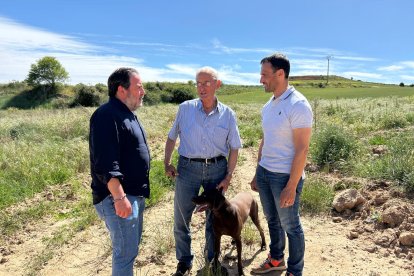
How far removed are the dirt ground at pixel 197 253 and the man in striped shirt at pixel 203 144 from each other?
0.70m

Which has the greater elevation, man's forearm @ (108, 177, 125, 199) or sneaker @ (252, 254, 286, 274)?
man's forearm @ (108, 177, 125, 199)

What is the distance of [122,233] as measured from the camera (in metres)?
2.76

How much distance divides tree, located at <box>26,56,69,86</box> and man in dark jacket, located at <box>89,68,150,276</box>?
53.9m

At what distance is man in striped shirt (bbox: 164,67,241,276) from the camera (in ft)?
11.9

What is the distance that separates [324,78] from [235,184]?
8122 centimetres

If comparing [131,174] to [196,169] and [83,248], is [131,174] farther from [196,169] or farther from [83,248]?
[83,248]

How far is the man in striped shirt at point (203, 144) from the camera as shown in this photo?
3.64 meters

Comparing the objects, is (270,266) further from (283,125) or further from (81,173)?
(81,173)

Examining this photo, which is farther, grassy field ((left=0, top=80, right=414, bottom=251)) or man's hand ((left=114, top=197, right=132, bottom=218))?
grassy field ((left=0, top=80, right=414, bottom=251))

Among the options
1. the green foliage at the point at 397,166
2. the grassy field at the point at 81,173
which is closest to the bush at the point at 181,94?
the grassy field at the point at 81,173

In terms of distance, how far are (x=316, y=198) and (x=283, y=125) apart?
2997 millimetres

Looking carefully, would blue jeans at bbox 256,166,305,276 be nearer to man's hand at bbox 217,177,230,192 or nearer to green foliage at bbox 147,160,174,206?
man's hand at bbox 217,177,230,192

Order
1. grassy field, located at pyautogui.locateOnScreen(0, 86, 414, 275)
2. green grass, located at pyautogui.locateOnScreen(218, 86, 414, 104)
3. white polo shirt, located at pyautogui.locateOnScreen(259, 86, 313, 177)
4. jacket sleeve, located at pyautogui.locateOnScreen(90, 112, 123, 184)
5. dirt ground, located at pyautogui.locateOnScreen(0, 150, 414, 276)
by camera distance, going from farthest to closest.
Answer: green grass, located at pyautogui.locateOnScreen(218, 86, 414, 104), grassy field, located at pyautogui.locateOnScreen(0, 86, 414, 275), dirt ground, located at pyautogui.locateOnScreen(0, 150, 414, 276), white polo shirt, located at pyautogui.locateOnScreen(259, 86, 313, 177), jacket sleeve, located at pyautogui.locateOnScreen(90, 112, 123, 184)

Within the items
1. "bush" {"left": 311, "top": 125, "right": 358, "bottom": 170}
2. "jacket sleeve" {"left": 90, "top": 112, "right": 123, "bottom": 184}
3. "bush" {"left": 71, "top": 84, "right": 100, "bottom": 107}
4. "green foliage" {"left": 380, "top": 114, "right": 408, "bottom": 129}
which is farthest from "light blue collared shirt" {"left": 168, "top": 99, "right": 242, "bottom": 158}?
"bush" {"left": 71, "top": 84, "right": 100, "bottom": 107}
